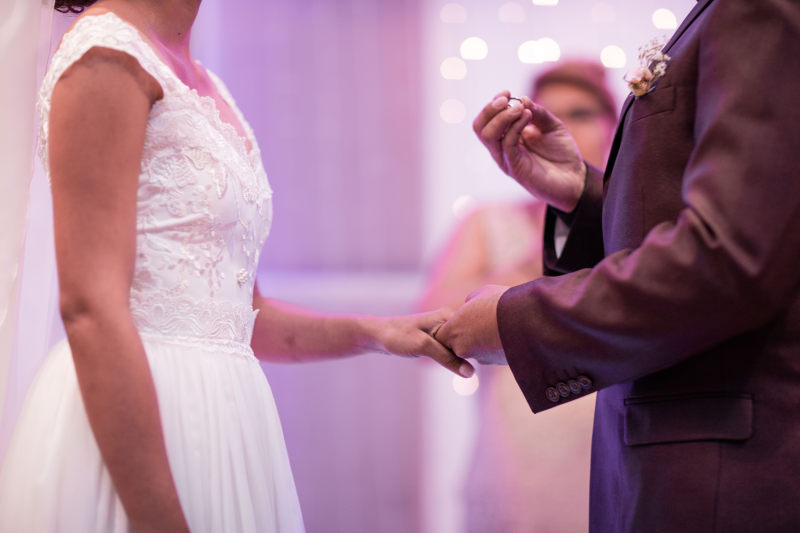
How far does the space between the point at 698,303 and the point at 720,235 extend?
9 cm

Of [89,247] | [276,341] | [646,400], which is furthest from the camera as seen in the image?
[276,341]

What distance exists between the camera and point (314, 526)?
2709 millimetres

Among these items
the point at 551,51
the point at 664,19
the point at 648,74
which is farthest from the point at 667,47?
the point at 664,19

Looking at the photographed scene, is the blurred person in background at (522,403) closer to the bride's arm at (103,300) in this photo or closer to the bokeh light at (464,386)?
the bokeh light at (464,386)

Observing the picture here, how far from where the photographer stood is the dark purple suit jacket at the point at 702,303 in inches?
35.3

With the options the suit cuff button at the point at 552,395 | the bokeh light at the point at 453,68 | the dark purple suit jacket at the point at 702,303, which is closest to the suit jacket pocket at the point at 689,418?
the dark purple suit jacket at the point at 702,303

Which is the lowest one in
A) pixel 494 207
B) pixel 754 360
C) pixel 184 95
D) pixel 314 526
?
pixel 314 526

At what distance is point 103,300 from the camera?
0.91 metres

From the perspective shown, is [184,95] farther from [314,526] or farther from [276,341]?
[314,526]

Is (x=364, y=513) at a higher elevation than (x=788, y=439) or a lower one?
lower

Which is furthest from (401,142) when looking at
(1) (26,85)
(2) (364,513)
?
(1) (26,85)

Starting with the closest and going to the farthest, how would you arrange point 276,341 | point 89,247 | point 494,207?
point 89,247, point 276,341, point 494,207

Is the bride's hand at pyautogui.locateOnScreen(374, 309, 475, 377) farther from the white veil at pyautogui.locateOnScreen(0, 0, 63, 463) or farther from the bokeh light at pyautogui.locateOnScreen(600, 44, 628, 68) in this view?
the bokeh light at pyautogui.locateOnScreen(600, 44, 628, 68)

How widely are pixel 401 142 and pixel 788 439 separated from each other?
79.9 inches
